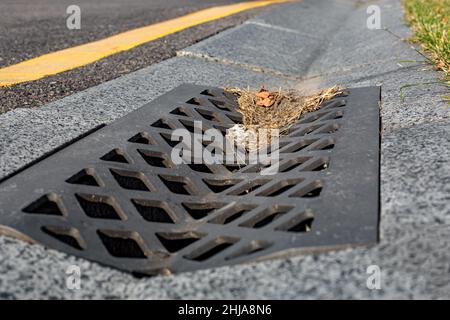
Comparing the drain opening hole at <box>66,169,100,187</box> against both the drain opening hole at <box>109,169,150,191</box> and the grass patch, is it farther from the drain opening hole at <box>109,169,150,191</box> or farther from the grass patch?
the grass patch

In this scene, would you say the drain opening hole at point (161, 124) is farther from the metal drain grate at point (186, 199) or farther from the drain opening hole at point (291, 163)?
the drain opening hole at point (291, 163)

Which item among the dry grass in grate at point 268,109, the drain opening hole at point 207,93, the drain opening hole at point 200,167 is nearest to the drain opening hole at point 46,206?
the drain opening hole at point 200,167

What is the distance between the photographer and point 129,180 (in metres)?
2.11

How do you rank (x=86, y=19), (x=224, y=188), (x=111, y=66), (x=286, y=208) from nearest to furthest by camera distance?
1. (x=286, y=208)
2. (x=224, y=188)
3. (x=111, y=66)
4. (x=86, y=19)

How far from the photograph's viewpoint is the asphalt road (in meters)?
3.25

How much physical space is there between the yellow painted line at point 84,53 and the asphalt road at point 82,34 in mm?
106

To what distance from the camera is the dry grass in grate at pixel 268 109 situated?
8.98 feet

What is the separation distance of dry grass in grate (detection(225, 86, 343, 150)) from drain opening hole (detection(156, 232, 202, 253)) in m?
0.88

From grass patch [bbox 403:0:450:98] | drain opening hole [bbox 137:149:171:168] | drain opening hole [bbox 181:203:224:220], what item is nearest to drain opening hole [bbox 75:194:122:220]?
drain opening hole [bbox 181:203:224:220]

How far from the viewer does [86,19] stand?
20.8ft

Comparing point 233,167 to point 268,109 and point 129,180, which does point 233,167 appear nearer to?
point 129,180

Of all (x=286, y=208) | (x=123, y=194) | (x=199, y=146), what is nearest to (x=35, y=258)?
(x=123, y=194)
